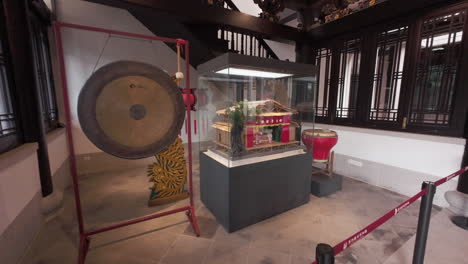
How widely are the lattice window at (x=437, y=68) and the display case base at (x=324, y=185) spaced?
60.3 inches

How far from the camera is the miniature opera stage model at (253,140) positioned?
6.91 feet

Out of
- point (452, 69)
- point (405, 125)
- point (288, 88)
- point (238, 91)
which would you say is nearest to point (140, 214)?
point (238, 91)

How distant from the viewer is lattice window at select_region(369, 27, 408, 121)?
310cm

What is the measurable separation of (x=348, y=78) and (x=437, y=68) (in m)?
1.25

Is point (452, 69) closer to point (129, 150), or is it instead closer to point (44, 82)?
point (129, 150)

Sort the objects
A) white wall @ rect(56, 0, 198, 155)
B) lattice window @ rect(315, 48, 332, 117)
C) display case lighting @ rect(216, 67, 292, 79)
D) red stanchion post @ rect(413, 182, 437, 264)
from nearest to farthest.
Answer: red stanchion post @ rect(413, 182, 437, 264) → display case lighting @ rect(216, 67, 292, 79) → white wall @ rect(56, 0, 198, 155) → lattice window @ rect(315, 48, 332, 117)

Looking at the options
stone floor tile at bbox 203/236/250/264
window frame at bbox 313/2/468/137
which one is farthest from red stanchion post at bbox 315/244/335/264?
window frame at bbox 313/2/468/137

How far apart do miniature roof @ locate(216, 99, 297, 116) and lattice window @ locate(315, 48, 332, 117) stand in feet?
6.23

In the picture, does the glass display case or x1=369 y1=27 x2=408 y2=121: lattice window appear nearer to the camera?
the glass display case

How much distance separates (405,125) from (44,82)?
5955mm

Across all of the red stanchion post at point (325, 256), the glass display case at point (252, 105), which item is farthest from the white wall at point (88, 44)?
the red stanchion post at point (325, 256)

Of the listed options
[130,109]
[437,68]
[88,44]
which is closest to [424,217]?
[130,109]

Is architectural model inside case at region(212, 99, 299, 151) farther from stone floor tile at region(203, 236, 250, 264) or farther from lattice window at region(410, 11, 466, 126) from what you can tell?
lattice window at region(410, 11, 466, 126)

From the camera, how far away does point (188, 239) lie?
2055 millimetres
